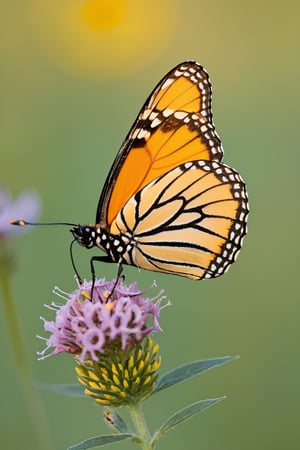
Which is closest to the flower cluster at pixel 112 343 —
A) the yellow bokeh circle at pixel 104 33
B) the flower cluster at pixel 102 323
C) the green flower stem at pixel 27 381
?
the flower cluster at pixel 102 323

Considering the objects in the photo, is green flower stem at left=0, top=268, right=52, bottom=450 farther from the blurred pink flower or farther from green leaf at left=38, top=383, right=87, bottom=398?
the blurred pink flower

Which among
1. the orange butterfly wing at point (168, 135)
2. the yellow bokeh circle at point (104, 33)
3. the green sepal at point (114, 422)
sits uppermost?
→ the yellow bokeh circle at point (104, 33)

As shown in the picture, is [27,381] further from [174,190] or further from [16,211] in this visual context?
[16,211]

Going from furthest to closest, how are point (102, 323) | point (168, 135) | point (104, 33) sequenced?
point (104, 33) → point (168, 135) → point (102, 323)

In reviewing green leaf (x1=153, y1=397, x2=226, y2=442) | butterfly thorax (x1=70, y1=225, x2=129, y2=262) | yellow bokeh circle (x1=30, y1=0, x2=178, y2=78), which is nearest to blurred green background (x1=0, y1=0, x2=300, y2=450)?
yellow bokeh circle (x1=30, y1=0, x2=178, y2=78)

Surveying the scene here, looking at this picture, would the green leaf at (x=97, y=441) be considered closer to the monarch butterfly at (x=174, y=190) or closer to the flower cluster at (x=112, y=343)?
the flower cluster at (x=112, y=343)

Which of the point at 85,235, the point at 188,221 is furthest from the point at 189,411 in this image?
the point at 188,221

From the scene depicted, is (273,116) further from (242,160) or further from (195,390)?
(195,390)
